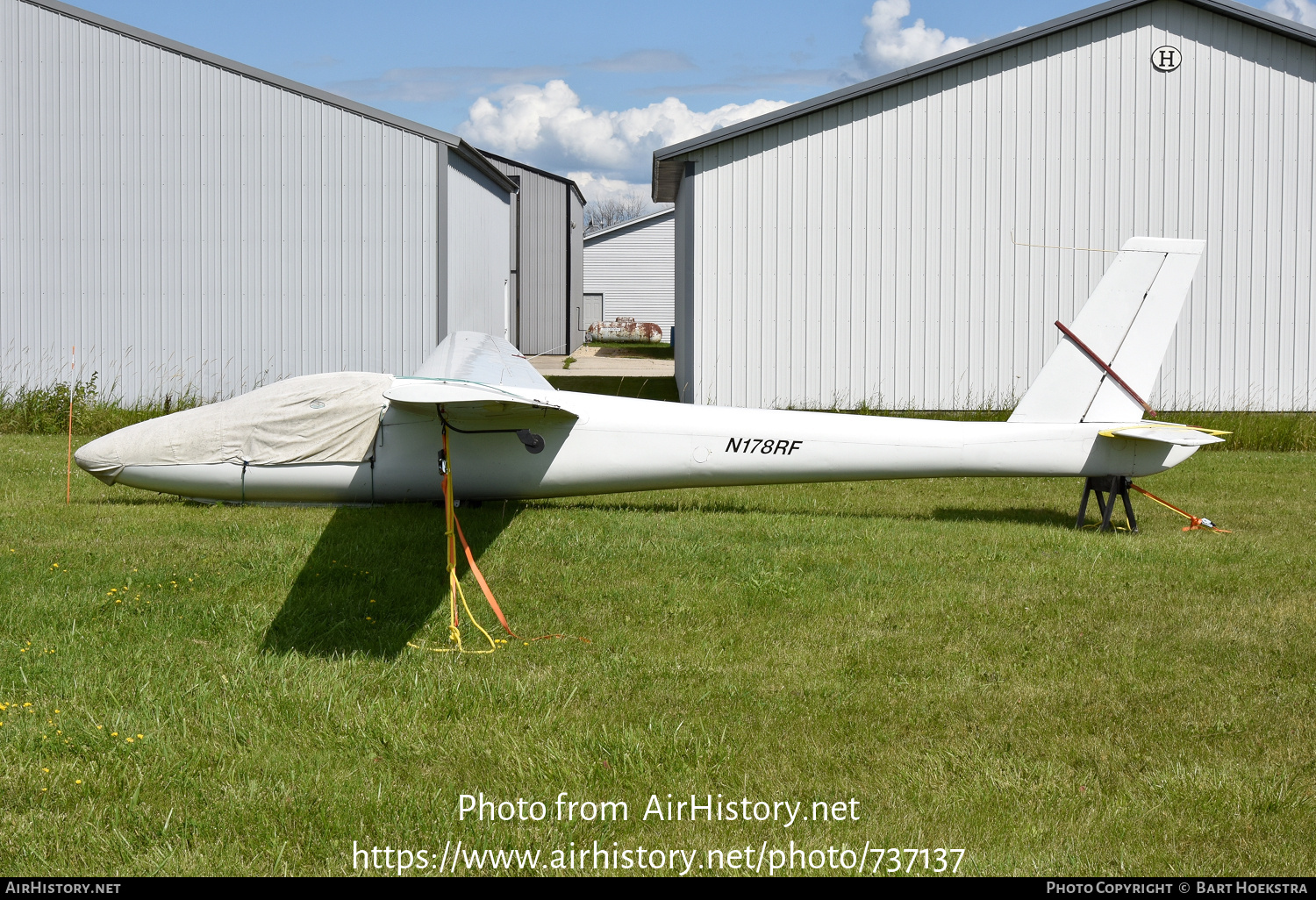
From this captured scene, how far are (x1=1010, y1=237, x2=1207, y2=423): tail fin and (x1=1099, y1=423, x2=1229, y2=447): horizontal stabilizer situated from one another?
18 centimetres

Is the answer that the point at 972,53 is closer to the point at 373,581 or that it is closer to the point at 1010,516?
the point at 1010,516

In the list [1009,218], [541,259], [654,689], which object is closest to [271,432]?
[654,689]

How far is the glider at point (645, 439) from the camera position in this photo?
8977 millimetres

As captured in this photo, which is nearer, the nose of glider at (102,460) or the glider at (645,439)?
the glider at (645,439)

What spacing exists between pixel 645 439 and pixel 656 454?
166mm

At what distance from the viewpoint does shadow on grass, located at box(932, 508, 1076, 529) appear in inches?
395

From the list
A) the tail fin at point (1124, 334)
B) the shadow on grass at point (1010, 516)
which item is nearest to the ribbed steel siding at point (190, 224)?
the shadow on grass at point (1010, 516)

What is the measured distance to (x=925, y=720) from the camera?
5133 millimetres

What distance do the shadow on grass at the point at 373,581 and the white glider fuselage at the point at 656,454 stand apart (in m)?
0.38

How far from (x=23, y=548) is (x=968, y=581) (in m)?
7.05

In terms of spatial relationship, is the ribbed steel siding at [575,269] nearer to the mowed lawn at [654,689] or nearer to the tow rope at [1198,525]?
the tow rope at [1198,525]

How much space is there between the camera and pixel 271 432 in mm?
9383
